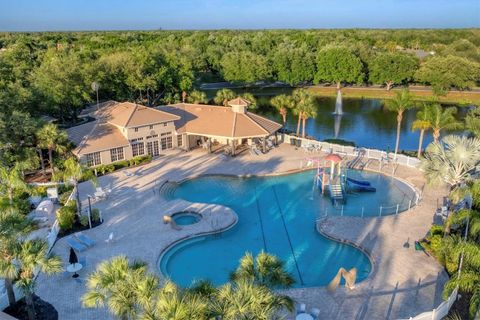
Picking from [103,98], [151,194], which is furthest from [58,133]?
[103,98]

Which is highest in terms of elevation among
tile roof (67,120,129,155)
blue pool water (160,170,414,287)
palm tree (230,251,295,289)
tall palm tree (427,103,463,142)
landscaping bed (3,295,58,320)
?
tall palm tree (427,103,463,142)

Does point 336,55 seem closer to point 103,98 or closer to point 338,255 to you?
point 103,98

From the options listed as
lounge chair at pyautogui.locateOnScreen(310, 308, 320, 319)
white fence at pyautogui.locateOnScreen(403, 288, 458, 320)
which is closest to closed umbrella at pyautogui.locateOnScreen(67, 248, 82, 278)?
lounge chair at pyautogui.locateOnScreen(310, 308, 320, 319)

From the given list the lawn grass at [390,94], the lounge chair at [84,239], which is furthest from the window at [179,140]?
the lawn grass at [390,94]

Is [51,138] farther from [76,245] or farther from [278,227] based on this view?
[278,227]

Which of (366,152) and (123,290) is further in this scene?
(366,152)

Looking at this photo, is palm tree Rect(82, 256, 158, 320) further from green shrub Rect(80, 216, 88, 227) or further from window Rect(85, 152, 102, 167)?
window Rect(85, 152, 102, 167)

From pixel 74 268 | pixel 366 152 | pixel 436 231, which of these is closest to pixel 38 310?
pixel 74 268
